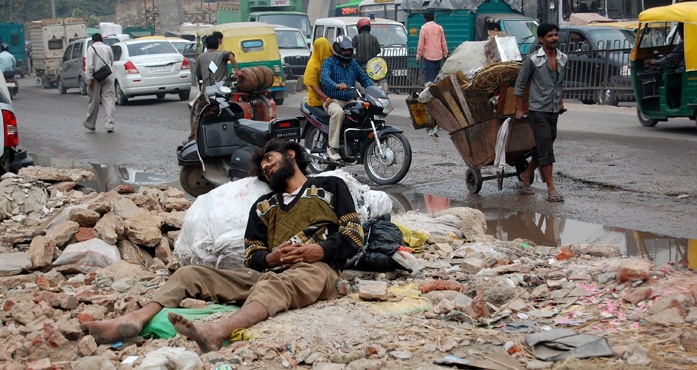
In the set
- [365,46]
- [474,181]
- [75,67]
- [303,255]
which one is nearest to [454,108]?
[474,181]

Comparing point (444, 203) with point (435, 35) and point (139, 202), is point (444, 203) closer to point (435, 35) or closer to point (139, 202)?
point (139, 202)

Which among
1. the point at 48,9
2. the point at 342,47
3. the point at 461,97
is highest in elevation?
the point at 48,9

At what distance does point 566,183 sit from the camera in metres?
10.5

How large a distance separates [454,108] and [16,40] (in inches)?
1576

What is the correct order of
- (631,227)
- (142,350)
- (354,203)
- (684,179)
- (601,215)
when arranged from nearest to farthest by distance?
(142,350)
(354,203)
(631,227)
(601,215)
(684,179)

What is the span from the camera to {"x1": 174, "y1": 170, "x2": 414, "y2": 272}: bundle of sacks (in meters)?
5.81

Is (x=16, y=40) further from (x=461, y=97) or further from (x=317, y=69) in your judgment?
(x=461, y=97)

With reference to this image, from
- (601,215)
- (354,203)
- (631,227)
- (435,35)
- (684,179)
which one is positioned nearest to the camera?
(354,203)

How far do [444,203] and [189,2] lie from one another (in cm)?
6021

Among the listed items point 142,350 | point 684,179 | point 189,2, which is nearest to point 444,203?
point 684,179

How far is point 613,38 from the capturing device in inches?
790

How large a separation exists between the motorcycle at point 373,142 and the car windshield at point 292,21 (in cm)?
1943

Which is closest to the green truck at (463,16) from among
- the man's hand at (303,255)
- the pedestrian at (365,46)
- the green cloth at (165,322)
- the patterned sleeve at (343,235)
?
the pedestrian at (365,46)

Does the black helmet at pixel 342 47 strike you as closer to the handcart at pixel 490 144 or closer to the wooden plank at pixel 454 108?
the wooden plank at pixel 454 108
